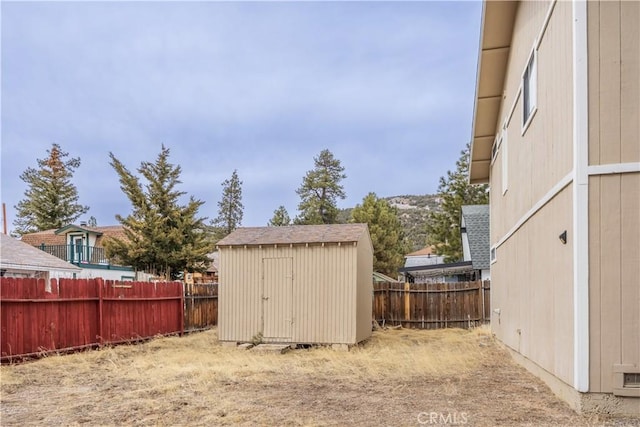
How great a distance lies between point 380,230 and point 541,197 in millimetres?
22775

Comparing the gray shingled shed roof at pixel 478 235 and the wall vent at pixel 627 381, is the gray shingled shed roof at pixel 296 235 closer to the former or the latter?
the wall vent at pixel 627 381

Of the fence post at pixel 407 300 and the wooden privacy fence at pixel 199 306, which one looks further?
the fence post at pixel 407 300

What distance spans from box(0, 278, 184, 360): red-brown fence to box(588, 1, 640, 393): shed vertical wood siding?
8.64 m

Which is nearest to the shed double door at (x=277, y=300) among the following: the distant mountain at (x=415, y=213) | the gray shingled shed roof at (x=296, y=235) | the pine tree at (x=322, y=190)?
the gray shingled shed roof at (x=296, y=235)

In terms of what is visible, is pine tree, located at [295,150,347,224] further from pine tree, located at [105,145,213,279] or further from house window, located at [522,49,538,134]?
house window, located at [522,49,538,134]

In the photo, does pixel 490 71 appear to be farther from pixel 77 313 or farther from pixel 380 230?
pixel 380 230

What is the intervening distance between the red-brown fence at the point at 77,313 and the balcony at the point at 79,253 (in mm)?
16347

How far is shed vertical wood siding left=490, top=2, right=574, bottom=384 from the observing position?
473 centimetres

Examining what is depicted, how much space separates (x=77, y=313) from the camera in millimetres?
9664

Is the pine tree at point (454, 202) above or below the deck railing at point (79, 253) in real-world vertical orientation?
above

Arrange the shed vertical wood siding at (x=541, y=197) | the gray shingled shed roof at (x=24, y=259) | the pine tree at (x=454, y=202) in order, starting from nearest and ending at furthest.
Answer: the shed vertical wood siding at (x=541, y=197) → the gray shingled shed roof at (x=24, y=259) → the pine tree at (x=454, y=202)

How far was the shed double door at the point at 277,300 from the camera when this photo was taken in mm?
10680

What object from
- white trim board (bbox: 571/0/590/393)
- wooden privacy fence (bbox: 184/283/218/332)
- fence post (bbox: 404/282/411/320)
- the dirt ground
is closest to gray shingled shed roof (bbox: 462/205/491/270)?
fence post (bbox: 404/282/411/320)

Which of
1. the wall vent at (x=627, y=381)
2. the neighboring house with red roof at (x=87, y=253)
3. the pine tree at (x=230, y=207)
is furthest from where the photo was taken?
the pine tree at (x=230, y=207)
